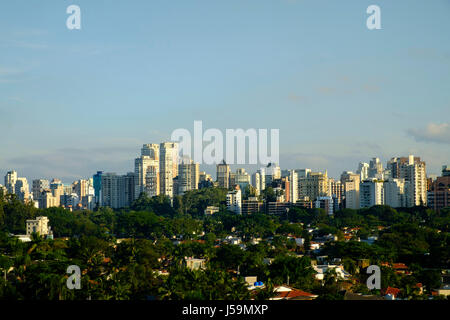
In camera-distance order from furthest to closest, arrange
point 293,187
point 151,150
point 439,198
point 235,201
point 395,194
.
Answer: point 151,150 → point 293,187 → point 235,201 → point 395,194 → point 439,198

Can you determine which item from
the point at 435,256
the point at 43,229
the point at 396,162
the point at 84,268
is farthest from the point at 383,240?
the point at 396,162

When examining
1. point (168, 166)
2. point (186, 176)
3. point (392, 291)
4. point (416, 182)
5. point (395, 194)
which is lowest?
point (392, 291)

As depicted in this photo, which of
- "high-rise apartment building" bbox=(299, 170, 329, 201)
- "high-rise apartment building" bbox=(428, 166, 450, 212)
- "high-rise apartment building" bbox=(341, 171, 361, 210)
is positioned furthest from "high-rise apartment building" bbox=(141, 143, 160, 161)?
"high-rise apartment building" bbox=(428, 166, 450, 212)

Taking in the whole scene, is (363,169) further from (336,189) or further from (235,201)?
(235,201)

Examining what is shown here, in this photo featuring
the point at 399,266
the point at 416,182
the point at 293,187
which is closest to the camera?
the point at 399,266

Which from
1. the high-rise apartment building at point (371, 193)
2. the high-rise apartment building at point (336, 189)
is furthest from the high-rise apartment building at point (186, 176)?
the high-rise apartment building at point (371, 193)

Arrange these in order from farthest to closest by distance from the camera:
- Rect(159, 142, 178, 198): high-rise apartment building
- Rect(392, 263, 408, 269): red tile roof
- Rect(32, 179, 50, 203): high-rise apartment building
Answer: Rect(32, 179, 50, 203): high-rise apartment building, Rect(159, 142, 178, 198): high-rise apartment building, Rect(392, 263, 408, 269): red tile roof

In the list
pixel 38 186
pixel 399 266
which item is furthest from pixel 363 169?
pixel 399 266

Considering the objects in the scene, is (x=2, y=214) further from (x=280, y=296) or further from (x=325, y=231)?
(x=280, y=296)

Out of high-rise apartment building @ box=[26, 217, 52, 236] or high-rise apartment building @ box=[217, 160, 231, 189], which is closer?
high-rise apartment building @ box=[26, 217, 52, 236]

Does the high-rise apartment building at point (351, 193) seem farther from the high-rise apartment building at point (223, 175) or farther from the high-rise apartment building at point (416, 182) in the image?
the high-rise apartment building at point (223, 175)

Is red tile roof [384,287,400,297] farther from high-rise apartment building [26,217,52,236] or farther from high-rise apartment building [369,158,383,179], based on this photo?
high-rise apartment building [369,158,383,179]

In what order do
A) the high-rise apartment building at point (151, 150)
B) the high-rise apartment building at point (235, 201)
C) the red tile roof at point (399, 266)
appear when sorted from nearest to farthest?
the red tile roof at point (399, 266)
the high-rise apartment building at point (235, 201)
the high-rise apartment building at point (151, 150)
